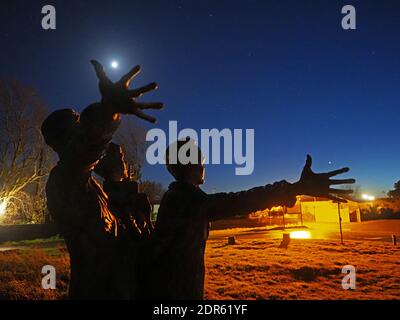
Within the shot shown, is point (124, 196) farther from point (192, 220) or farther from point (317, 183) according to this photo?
point (317, 183)

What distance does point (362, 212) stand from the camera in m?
38.0

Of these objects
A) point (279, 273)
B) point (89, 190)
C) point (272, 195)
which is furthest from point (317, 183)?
point (279, 273)

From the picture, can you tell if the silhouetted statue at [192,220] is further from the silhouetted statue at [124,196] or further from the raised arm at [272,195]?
the silhouetted statue at [124,196]

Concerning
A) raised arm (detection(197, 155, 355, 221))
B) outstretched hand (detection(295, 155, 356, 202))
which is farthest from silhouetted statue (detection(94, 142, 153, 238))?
outstretched hand (detection(295, 155, 356, 202))

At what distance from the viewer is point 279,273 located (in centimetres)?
1095

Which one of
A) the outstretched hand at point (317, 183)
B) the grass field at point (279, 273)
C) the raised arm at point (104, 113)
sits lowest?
the grass field at point (279, 273)

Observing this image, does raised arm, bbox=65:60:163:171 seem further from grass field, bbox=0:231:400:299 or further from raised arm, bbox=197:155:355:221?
Answer: grass field, bbox=0:231:400:299

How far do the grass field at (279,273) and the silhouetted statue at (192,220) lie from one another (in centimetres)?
722

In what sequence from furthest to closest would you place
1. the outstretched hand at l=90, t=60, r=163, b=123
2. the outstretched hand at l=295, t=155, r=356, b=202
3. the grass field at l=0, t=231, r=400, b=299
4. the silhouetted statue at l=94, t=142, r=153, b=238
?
the grass field at l=0, t=231, r=400, b=299, the silhouetted statue at l=94, t=142, r=153, b=238, the outstretched hand at l=295, t=155, r=356, b=202, the outstretched hand at l=90, t=60, r=163, b=123

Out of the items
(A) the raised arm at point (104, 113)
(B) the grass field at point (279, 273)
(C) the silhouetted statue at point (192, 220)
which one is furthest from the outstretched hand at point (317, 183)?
(B) the grass field at point (279, 273)

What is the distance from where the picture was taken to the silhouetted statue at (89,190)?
148cm

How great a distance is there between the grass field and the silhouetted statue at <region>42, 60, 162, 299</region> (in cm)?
749

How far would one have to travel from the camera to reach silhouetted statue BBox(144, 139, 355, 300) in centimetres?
185
